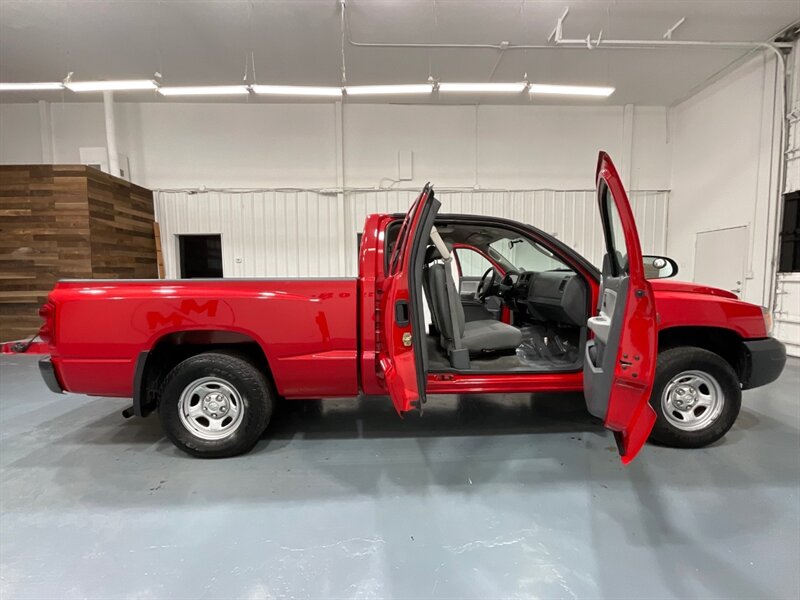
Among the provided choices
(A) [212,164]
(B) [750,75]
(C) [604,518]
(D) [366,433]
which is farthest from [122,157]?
(B) [750,75]

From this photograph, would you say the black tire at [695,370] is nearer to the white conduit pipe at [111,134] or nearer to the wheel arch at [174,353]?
the wheel arch at [174,353]

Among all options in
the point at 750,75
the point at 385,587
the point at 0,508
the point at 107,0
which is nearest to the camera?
the point at 385,587

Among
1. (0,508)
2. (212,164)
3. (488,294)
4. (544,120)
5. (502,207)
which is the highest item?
(544,120)

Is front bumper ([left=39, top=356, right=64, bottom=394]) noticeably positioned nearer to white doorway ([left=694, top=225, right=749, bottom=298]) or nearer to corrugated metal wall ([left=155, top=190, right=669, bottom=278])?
corrugated metal wall ([left=155, top=190, right=669, bottom=278])

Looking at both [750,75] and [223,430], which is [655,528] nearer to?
[223,430]

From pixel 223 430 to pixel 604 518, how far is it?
7.56 ft

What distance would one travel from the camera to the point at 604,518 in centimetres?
187

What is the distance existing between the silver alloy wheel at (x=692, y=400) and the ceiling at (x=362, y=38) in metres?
5.27

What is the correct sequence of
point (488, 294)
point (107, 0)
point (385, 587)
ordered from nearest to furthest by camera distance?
point (385, 587)
point (488, 294)
point (107, 0)

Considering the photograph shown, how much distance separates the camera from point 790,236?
18.6 ft

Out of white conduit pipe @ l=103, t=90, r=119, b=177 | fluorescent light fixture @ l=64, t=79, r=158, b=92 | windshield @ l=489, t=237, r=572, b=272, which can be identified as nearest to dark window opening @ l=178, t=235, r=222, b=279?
white conduit pipe @ l=103, t=90, r=119, b=177

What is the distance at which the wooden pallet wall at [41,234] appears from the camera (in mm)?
6000

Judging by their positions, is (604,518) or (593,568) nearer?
(593,568)

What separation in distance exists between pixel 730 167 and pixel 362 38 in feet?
22.5
